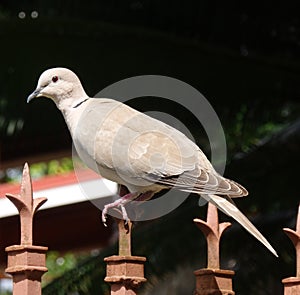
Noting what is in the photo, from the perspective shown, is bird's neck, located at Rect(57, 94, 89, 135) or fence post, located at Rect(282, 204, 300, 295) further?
bird's neck, located at Rect(57, 94, 89, 135)

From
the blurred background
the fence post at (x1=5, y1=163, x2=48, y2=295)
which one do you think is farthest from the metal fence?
the blurred background

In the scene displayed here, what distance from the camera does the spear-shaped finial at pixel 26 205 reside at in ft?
8.32

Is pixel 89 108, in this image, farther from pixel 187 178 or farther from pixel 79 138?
pixel 187 178

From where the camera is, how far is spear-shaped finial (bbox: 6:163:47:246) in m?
2.54

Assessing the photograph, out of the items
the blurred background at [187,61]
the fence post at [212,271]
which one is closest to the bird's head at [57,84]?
the fence post at [212,271]

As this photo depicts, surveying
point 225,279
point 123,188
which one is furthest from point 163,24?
point 225,279

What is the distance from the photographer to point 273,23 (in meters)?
6.49

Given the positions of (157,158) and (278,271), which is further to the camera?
(278,271)

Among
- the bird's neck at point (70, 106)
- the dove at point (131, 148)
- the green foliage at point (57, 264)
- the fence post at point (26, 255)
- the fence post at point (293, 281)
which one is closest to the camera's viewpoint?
the fence post at point (26, 255)

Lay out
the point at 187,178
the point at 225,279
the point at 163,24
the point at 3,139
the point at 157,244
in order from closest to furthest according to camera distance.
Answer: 1. the point at 225,279
2. the point at 187,178
3. the point at 157,244
4. the point at 163,24
5. the point at 3,139

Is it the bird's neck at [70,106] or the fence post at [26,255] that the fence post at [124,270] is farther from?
the bird's neck at [70,106]

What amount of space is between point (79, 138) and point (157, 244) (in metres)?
2.58

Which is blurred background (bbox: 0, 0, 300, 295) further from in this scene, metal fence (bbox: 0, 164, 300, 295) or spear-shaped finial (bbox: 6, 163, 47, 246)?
spear-shaped finial (bbox: 6, 163, 47, 246)

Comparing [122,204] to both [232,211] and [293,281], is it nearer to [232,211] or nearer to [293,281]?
[232,211]
